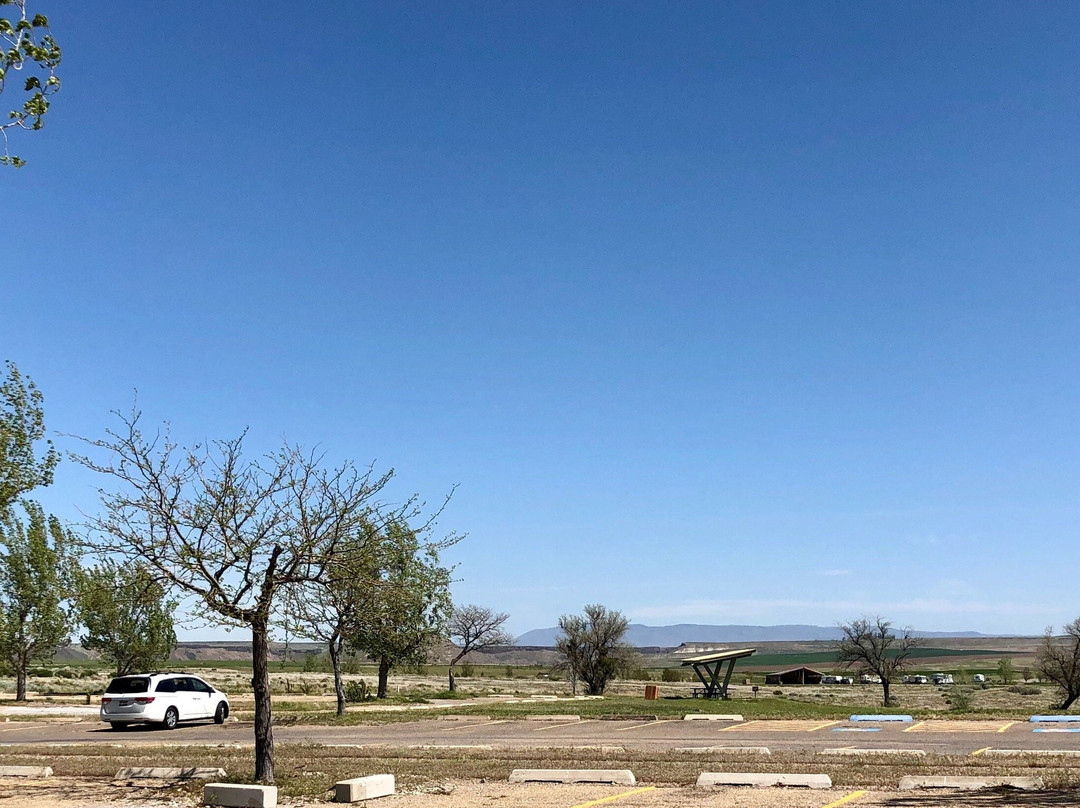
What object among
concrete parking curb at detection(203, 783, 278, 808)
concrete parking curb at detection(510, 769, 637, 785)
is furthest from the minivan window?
concrete parking curb at detection(203, 783, 278, 808)

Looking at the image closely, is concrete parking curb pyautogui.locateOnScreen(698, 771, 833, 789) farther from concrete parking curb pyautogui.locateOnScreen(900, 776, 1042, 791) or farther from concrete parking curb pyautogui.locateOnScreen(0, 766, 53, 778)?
concrete parking curb pyautogui.locateOnScreen(0, 766, 53, 778)

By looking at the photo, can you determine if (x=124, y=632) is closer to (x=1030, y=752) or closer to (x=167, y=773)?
(x=167, y=773)

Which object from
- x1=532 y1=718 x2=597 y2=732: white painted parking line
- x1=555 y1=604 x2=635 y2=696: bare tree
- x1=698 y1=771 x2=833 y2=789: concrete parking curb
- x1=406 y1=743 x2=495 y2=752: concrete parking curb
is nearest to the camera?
x1=698 y1=771 x2=833 y2=789: concrete parking curb

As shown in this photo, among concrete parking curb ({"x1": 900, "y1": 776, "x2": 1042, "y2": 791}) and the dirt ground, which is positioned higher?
the dirt ground

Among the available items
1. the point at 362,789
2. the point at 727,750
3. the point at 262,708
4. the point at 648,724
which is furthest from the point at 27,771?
the point at 648,724

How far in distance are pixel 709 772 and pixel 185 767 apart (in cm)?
867

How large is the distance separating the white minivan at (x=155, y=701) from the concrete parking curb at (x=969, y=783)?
887 inches

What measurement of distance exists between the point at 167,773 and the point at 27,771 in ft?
8.37

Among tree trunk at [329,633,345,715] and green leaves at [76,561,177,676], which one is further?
green leaves at [76,561,177,676]

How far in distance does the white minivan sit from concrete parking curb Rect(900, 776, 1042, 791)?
22.5m

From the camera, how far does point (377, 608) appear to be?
626 inches

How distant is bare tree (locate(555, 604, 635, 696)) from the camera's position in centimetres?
5872

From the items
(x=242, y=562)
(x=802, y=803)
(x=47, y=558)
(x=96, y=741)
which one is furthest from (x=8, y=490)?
(x=47, y=558)

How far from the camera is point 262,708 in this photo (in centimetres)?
1512
